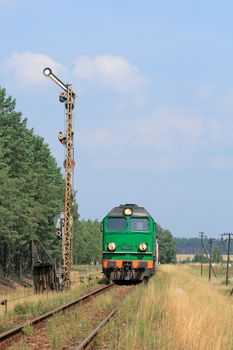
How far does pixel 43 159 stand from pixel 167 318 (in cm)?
4088

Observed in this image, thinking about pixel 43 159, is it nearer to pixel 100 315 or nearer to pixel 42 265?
pixel 42 265

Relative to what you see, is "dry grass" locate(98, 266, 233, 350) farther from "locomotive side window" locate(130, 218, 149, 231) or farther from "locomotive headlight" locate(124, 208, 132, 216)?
"locomotive headlight" locate(124, 208, 132, 216)

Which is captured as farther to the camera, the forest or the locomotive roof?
the forest

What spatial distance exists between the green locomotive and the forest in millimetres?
5979

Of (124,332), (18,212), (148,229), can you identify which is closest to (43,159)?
(18,212)

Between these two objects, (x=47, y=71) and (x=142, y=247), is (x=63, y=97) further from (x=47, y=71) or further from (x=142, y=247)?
(x=142, y=247)

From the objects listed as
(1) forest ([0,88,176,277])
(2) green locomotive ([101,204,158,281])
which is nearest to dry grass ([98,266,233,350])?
(2) green locomotive ([101,204,158,281])

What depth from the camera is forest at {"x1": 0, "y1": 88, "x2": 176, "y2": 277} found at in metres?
33.7

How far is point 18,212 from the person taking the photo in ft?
115

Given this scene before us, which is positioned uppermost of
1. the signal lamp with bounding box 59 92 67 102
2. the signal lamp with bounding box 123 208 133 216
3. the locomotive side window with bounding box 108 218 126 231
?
the signal lamp with bounding box 59 92 67 102

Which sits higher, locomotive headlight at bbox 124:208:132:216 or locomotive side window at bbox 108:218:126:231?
locomotive headlight at bbox 124:208:132:216

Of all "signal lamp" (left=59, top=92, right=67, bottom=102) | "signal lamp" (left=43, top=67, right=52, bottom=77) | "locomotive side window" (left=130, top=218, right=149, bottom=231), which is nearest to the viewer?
"locomotive side window" (left=130, top=218, right=149, bottom=231)

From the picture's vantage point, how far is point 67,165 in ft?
91.4

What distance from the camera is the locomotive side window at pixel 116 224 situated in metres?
26.8
